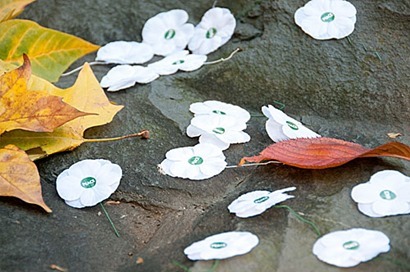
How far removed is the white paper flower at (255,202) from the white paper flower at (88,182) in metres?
0.21

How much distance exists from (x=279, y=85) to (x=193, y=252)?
51 centimetres

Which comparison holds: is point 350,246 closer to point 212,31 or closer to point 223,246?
point 223,246

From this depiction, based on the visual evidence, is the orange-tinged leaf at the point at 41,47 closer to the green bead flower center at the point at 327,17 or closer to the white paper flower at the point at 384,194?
the green bead flower center at the point at 327,17

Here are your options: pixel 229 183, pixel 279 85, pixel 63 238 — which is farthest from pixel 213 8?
pixel 63 238

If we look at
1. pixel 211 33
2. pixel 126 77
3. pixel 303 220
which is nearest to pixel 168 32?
pixel 211 33

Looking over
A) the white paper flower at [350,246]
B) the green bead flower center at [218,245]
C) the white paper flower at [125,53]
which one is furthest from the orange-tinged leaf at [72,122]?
the white paper flower at [350,246]

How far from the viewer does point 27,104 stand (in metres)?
1.12

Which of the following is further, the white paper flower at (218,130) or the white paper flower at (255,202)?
the white paper flower at (218,130)

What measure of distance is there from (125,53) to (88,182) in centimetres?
49

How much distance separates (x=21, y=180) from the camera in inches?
40.9

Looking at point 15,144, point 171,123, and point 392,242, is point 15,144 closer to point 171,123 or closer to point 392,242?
point 171,123

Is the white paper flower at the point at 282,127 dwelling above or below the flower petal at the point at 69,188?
above

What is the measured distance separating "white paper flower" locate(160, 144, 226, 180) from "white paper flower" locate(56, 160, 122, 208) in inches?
3.4

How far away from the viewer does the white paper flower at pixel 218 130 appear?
1206mm
